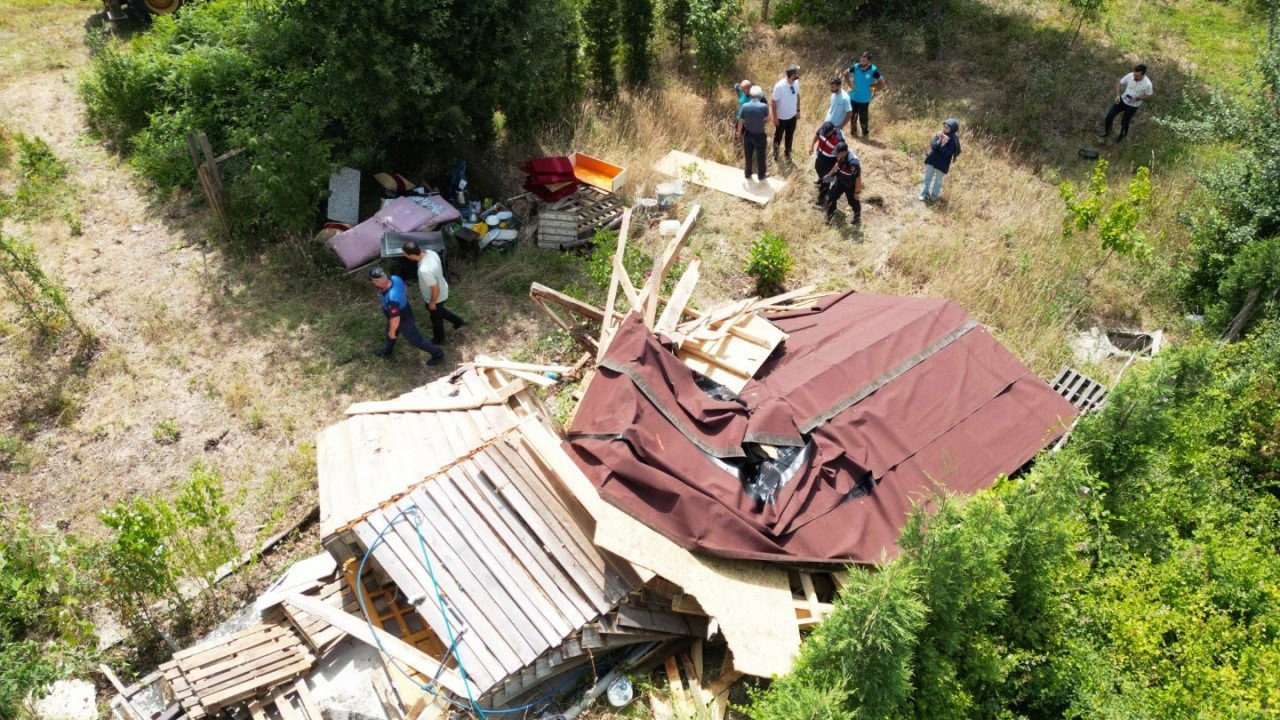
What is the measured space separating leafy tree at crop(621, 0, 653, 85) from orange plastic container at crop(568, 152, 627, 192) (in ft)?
9.75

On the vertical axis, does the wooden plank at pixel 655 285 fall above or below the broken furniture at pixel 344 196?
below

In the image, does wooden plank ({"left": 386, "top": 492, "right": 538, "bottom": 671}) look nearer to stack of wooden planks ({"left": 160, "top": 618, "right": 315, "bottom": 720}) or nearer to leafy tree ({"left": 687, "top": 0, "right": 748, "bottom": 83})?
stack of wooden planks ({"left": 160, "top": 618, "right": 315, "bottom": 720})

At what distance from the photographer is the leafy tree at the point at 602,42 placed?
1268 centimetres

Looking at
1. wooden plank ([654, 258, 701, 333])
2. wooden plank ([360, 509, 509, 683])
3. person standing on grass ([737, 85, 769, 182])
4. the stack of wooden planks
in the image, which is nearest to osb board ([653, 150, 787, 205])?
person standing on grass ([737, 85, 769, 182])

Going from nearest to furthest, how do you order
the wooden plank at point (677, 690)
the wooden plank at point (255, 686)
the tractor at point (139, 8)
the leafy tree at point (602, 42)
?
the wooden plank at point (255, 686)
the wooden plank at point (677, 690)
the leafy tree at point (602, 42)
the tractor at point (139, 8)

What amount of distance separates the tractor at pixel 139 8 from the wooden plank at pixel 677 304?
12.2m

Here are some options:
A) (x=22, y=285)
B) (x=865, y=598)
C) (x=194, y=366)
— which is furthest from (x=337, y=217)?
(x=865, y=598)

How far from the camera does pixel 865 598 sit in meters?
4.66

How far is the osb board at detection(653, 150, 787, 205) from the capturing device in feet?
38.3

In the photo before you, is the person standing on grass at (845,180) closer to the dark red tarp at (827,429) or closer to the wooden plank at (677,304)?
the dark red tarp at (827,429)

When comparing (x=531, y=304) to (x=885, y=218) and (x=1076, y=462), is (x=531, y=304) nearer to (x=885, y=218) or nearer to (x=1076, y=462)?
(x=885, y=218)

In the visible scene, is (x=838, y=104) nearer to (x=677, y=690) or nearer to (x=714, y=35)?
(x=714, y=35)

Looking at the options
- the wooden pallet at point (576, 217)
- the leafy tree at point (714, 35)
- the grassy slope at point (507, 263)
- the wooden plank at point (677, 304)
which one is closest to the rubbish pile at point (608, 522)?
Answer: the wooden plank at point (677, 304)

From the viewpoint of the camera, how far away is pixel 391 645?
5504 millimetres
